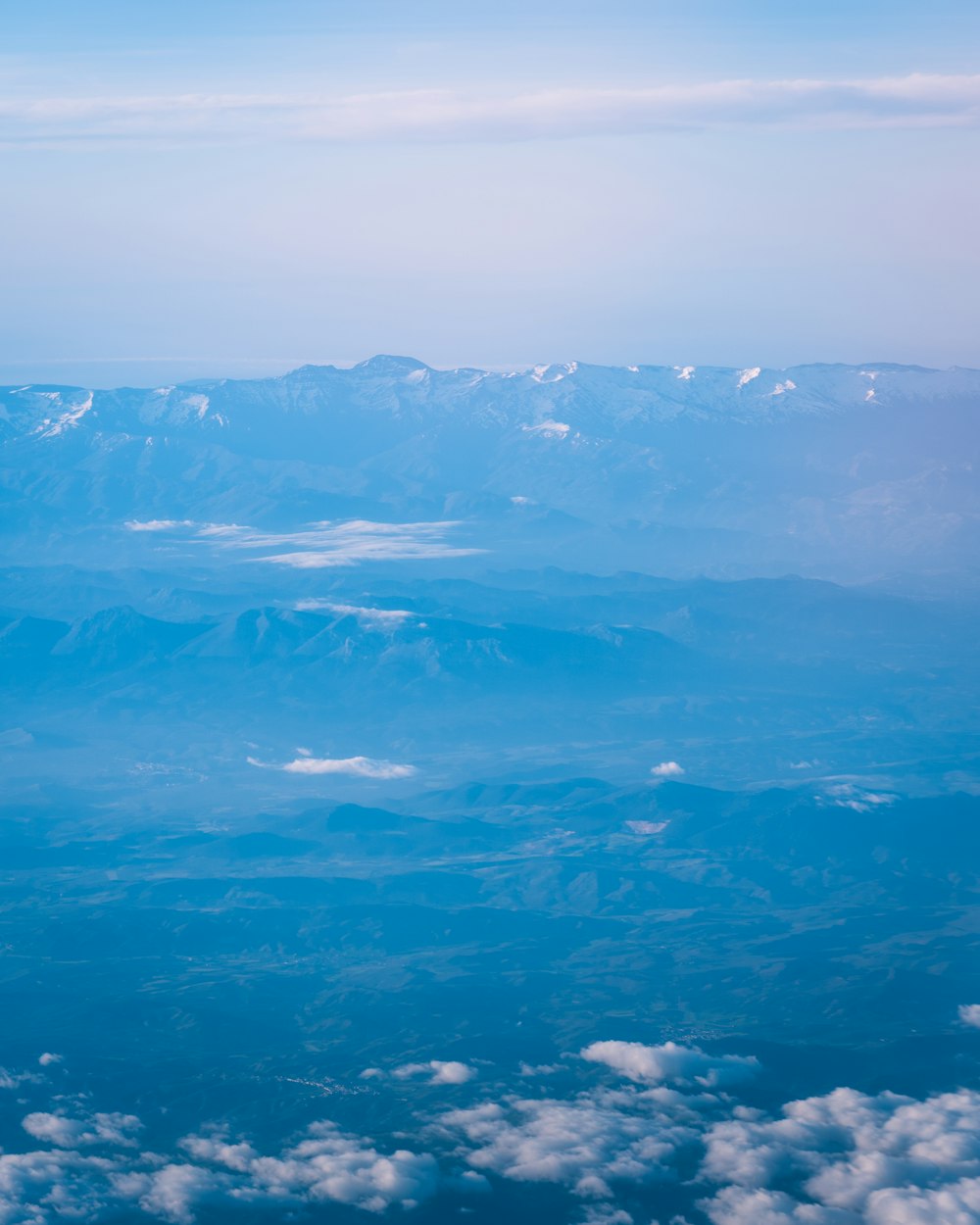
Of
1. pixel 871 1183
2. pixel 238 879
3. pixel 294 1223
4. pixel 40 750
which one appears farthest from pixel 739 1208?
pixel 40 750

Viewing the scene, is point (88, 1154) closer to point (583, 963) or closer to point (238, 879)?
point (583, 963)

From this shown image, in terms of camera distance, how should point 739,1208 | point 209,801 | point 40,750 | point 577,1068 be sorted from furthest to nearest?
point 40,750 → point 209,801 → point 577,1068 → point 739,1208

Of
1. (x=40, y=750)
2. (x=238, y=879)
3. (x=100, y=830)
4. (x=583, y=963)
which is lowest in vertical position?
(x=583, y=963)

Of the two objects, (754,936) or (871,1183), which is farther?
(754,936)

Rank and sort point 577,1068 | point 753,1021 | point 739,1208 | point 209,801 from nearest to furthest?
point 739,1208, point 577,1068, point 753,1021, point 209,801

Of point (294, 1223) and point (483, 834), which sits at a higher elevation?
point (483, 834)

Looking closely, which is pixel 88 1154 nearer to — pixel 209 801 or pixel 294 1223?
pixel 294 1223

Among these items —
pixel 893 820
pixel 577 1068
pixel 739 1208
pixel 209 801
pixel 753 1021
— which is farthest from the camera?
pixel 209 801

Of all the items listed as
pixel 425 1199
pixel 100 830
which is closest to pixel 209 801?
pixel 100 830

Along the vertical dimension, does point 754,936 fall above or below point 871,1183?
above
